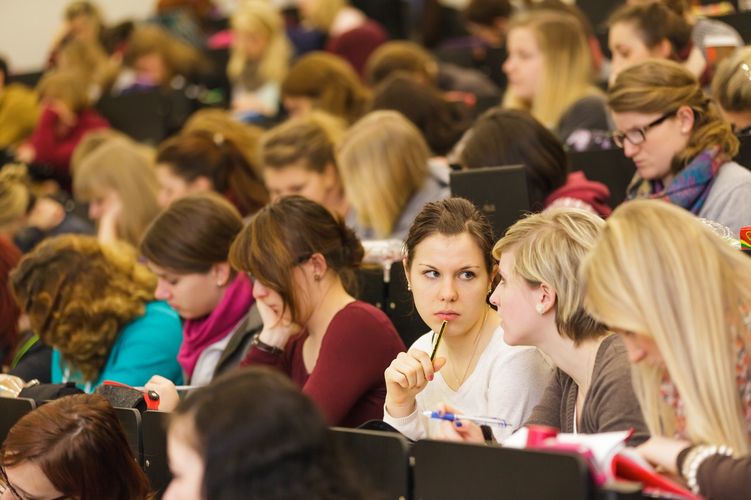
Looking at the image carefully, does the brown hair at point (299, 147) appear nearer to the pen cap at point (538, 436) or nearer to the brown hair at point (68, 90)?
the pen cap at point (538, 436)

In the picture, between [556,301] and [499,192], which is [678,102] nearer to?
[499,192]

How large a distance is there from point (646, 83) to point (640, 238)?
4.90ft

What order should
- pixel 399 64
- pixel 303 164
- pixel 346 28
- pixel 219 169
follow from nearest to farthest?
pixel 303 164 < pixel 219 169 < pixel 399 64 < pixel 346 28

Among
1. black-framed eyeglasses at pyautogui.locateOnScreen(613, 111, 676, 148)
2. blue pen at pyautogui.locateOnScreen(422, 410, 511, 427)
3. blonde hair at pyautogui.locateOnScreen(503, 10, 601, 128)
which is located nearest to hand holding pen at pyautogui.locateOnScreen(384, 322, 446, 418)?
blue pen at pyautogui.locateOnScreen(422, 410, 511, 427)

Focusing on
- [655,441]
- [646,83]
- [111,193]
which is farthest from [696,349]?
[111,193]

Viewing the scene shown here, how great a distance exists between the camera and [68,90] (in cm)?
680

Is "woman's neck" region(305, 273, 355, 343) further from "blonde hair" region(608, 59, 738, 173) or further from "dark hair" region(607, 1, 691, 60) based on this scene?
"dark hair" region(607, 1, 691, 60)

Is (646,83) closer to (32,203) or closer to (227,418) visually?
(227,418)

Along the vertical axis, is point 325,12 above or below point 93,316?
below

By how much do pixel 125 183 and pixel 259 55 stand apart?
2253 millimetres

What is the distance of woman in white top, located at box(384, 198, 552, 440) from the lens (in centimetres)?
274

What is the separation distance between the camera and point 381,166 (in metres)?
4.20

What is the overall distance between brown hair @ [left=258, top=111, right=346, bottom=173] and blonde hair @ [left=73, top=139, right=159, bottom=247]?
735 mm

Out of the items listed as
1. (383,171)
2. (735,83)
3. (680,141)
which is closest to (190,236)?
(383,171)
